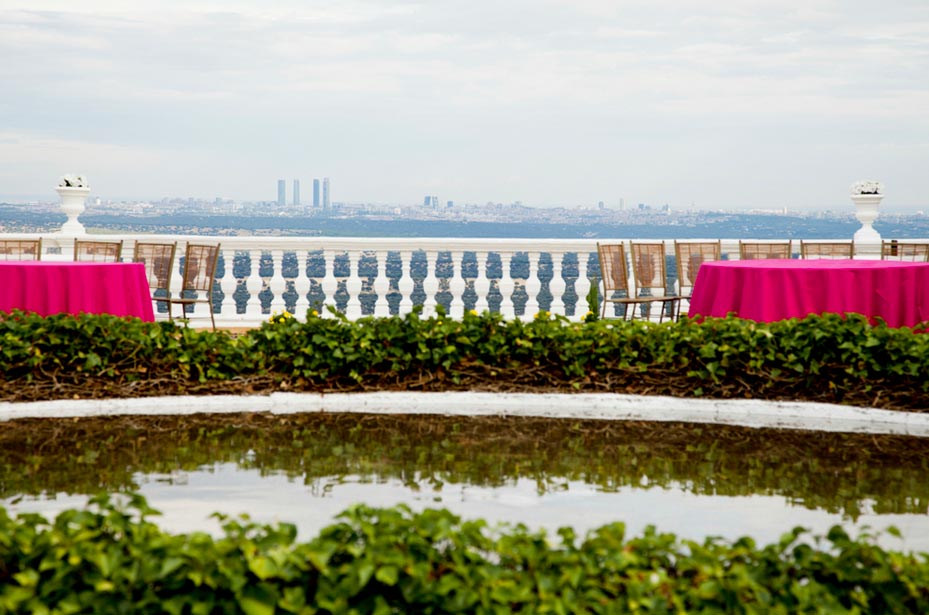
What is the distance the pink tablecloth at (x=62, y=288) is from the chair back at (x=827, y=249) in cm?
726

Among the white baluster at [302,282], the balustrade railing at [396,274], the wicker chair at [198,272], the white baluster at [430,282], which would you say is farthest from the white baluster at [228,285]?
the white baluster at [430,282]

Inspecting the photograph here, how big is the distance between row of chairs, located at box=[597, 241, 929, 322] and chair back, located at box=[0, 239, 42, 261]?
5.73 m

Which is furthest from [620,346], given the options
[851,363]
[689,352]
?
[851,363]

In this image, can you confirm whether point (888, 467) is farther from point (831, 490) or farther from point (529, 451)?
point (529, 451)

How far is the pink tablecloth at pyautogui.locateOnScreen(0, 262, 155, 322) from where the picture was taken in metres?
8.62

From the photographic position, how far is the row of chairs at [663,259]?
10633mm

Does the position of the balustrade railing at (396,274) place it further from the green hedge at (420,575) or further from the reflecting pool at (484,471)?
the green hedge at (420,575)

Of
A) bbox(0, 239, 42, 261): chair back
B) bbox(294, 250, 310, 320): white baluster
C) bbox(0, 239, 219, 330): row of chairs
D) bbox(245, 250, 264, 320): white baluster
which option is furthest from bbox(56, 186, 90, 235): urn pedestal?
bbox(294, 250, 310, 320): white baluster

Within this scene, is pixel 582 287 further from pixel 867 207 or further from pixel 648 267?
pixel 867 207

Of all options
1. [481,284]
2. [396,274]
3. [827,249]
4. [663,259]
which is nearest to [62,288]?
[396,274]

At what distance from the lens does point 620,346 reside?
22.7 ft

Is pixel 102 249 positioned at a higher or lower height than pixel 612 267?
higher

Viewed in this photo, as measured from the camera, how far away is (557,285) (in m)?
12.0

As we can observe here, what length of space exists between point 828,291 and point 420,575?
6160 mm
